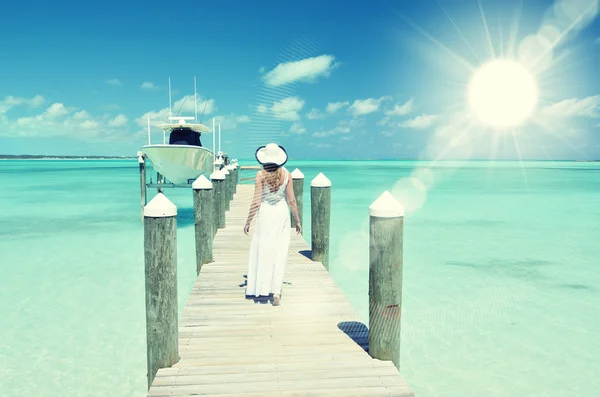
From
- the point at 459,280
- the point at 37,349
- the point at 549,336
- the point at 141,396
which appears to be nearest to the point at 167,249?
the point at 141,396

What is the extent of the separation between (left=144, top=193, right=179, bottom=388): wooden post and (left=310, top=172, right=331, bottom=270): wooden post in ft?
12.7

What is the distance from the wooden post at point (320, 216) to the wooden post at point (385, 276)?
11.4ft

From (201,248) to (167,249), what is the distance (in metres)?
3.61

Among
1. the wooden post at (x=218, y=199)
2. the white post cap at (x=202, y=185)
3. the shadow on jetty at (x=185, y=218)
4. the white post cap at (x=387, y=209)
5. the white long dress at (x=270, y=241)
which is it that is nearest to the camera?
the white post cap at (x=387, y=209)

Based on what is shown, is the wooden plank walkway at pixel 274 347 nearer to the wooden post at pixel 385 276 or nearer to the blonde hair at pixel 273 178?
the wooden post at pixel 385 276

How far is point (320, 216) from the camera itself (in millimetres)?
7312

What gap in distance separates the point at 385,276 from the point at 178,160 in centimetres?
1673

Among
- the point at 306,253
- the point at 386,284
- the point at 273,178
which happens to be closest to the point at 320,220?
the point at 306,253

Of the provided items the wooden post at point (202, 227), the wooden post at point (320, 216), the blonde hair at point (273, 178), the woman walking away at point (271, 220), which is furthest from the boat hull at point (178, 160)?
the blonde hair at point (273, 178)

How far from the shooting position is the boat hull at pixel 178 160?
1897 centimetres

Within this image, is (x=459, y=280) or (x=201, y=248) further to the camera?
(x=459, y=280)

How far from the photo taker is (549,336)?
7035 mm

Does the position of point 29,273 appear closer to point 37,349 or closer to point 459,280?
point 37,349

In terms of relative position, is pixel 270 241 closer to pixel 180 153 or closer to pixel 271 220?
pixel 271 220
